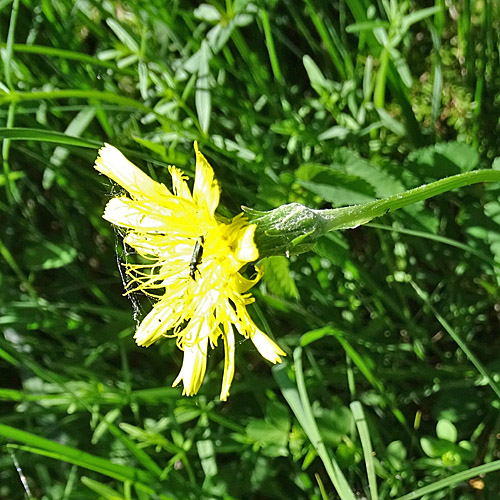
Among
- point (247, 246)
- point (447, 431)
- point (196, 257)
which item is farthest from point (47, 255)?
point (447, 431)

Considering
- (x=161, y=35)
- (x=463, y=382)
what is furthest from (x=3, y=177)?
(x=463, y=382)

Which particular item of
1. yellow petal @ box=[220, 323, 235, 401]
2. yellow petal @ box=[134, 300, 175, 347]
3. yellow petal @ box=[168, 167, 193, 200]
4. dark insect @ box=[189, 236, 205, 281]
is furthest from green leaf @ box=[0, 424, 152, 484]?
yellow petal @ box=[168, 167, 193, 200]

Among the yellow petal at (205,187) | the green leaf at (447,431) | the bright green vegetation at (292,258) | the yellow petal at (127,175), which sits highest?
the yellow petal at (127,175)

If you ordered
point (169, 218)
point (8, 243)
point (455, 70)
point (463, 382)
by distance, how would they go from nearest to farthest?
point (169, 218)
point (463, 382)
point (455, 70)
point (8, 243)

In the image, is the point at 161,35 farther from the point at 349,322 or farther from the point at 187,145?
the point at 349,322

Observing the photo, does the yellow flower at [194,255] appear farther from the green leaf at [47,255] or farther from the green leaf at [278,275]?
the green leaf at [47,255]

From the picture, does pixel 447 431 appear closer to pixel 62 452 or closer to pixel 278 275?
pixel 278 275

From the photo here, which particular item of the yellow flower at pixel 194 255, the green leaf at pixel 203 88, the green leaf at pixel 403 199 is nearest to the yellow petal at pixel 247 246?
the yellow flower at pixel 194 255
